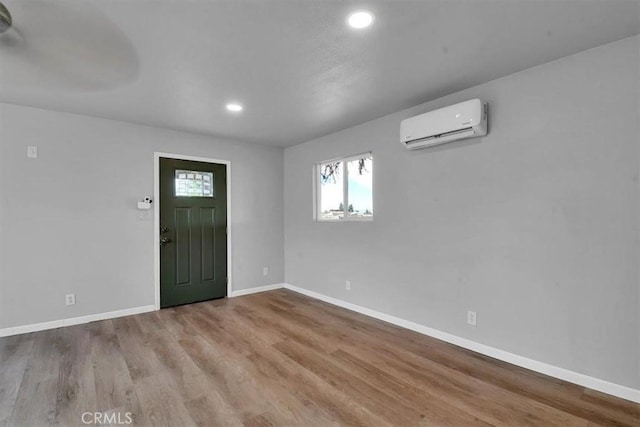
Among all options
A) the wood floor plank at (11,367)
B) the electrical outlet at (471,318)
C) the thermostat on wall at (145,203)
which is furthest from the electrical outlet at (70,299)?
the electrical outlet at (471,318)

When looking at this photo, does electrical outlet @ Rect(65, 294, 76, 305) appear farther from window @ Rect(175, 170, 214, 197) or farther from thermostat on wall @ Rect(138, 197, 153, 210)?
window @ Rect(175, 170, 214, 197)

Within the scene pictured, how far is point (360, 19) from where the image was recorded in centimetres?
184

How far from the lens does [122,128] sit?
12.5ft

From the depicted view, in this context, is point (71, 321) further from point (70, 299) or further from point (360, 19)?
point (360, 19)

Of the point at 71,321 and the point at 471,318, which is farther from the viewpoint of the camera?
the point at 71,321

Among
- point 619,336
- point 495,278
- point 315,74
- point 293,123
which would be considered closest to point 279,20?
point 315,74

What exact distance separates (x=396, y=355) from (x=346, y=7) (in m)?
2.69

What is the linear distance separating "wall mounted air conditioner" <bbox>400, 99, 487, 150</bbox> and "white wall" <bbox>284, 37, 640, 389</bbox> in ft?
0.48

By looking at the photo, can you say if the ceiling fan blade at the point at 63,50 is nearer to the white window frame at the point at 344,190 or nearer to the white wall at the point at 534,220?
the white window frame at the point at 344,190

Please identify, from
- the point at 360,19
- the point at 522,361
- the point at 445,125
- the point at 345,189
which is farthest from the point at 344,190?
the point at 522,361

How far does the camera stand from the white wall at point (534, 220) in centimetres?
206

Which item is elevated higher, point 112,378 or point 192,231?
point 192,231

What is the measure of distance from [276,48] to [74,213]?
310cm

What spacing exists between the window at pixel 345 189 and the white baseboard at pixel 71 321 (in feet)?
9.05
